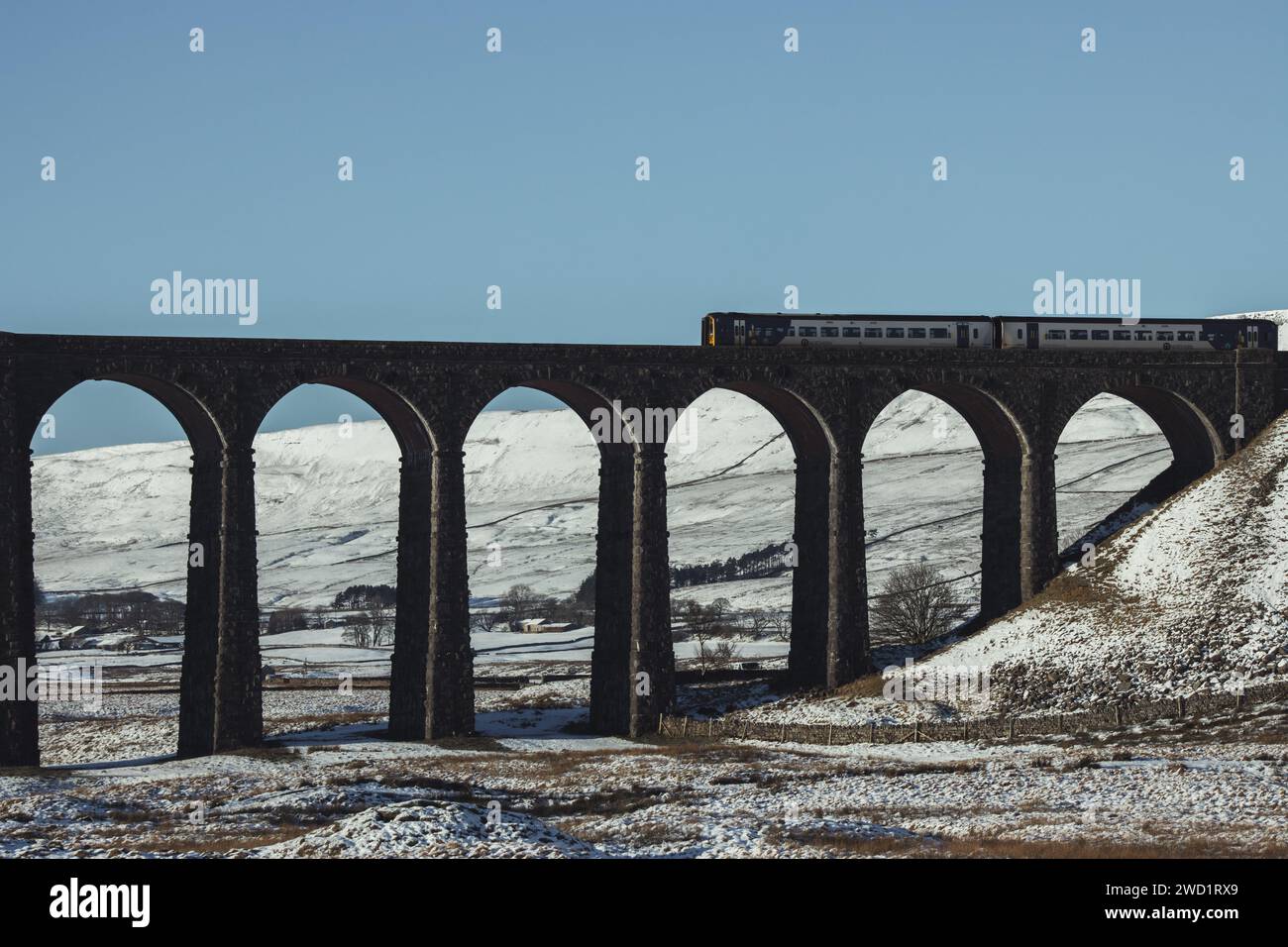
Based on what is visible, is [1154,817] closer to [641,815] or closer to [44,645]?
[641,815]

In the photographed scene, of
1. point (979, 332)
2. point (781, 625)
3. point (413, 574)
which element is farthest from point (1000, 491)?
point (781, 625)

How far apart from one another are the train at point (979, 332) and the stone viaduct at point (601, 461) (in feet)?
2.85

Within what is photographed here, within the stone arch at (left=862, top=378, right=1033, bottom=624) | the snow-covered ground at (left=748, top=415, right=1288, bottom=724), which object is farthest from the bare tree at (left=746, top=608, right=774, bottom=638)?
the snow-covered ground at (left=748, top=415, right=1288, bottom=724)

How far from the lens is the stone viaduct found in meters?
56.8

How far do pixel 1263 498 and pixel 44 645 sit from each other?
10520cm

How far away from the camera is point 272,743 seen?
196 ft

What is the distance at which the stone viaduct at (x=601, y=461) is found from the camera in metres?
56.8

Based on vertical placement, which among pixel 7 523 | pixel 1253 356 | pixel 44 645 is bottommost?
pixel 44 645

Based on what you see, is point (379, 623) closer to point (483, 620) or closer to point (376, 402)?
point (483, 620)

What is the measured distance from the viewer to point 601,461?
63281 millimetres

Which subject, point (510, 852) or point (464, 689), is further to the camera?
point (464, 689)

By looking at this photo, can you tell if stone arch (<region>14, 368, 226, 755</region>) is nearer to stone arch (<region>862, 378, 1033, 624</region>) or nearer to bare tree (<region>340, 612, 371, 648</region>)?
stone arch (<region>862, 378, 1033, 624</region>)

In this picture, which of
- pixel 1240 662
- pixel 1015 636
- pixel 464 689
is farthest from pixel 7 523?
pixel 1240 662

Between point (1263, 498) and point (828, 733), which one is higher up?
point (1263, 498)
